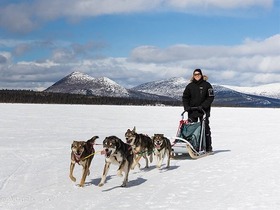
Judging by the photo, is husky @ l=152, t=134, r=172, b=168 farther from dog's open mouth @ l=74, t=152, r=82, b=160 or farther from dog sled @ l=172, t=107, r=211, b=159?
dog's open mouth @ l=74, t=152, r=82, b=160

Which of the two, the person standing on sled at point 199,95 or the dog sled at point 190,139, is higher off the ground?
the person standing on sled at point 199,95

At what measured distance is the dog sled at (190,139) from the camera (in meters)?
9.94

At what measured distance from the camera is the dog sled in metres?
9.94

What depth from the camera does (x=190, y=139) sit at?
33.3ft

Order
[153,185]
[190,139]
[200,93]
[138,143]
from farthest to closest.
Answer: [200,93], [190,139], [138,143], [153,185]

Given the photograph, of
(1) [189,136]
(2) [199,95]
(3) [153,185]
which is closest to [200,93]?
(2) [199,95]

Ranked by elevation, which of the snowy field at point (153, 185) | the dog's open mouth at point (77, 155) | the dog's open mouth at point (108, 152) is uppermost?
the dog's open mouth at point (108, 152)

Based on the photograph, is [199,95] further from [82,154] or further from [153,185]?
[82,154]

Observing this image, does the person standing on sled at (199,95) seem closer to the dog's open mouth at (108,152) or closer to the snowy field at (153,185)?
the snowy field at (153,185)

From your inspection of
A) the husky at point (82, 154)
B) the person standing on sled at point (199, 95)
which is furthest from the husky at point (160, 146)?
the person standing on sled at point (199, 95)

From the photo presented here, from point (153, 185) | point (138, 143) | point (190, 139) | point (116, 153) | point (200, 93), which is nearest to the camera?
point (116, 153)

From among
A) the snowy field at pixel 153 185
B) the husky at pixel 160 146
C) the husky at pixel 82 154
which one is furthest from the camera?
the husky at pixel 160 146

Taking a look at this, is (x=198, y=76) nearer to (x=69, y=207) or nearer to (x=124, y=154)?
(x=124, y=154)

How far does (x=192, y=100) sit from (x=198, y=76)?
650 mm
